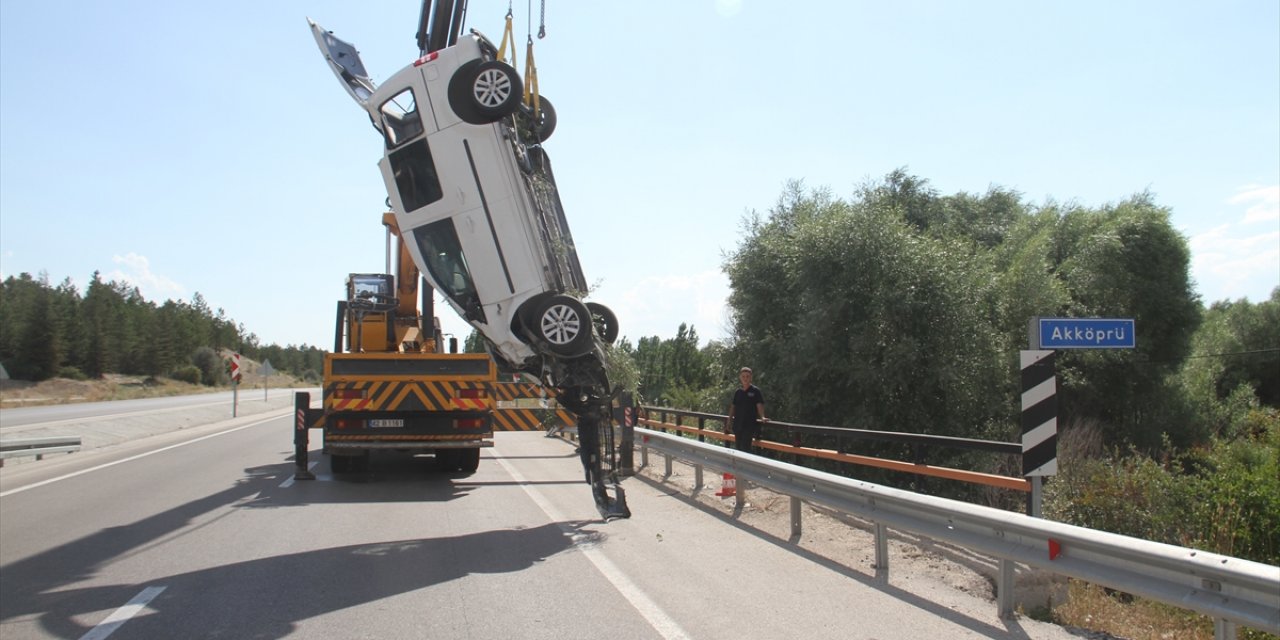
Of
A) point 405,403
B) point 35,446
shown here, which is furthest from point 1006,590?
point 35,446

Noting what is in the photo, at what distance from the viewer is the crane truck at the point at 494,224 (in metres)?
8.91

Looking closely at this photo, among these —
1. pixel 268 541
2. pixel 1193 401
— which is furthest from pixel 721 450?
pixel 1193 401

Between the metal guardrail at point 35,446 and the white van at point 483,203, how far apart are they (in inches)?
418

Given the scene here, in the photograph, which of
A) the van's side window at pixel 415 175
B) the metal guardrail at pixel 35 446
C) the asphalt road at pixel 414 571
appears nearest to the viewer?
the asphalt road at pixel 414 571

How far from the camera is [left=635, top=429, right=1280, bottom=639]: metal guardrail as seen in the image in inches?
152

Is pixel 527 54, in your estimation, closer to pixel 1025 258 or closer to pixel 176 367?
pixel 1025 258

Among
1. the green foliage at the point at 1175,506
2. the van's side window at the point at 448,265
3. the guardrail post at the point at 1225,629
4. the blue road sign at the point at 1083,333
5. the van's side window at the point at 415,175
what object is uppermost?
the van's side window at the point at 415,175

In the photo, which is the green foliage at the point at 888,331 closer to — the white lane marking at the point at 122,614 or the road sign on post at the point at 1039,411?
the road sign on post at the point at 1039,411

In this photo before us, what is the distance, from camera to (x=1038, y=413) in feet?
22.4

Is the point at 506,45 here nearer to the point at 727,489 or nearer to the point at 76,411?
the point at 727,489

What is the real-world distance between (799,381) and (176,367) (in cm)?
9548

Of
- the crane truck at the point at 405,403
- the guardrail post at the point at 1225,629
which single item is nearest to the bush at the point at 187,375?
the crane truck at the point at 405,403

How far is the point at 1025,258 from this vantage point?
24469 mm

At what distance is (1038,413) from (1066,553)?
80.5 inches
